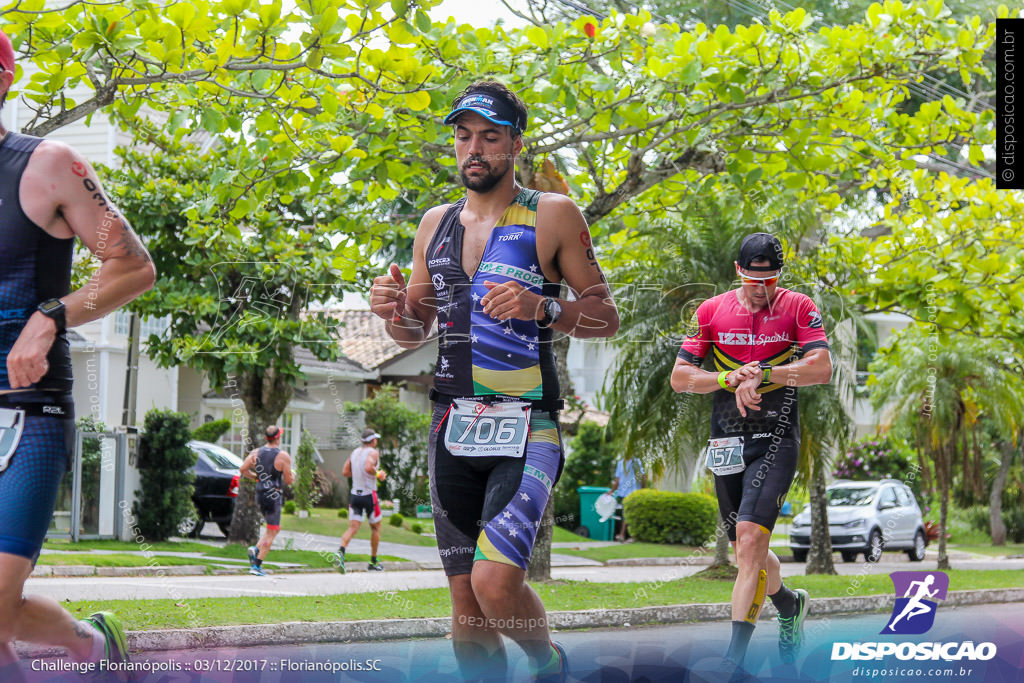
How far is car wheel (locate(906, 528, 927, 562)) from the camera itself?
23987 millimetres

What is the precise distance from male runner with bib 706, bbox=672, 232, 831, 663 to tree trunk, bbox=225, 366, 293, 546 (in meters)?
11.6

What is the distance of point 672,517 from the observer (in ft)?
80.6

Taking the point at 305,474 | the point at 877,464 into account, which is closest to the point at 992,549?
the point at 877,464

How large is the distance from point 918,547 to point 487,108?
73.0 feet

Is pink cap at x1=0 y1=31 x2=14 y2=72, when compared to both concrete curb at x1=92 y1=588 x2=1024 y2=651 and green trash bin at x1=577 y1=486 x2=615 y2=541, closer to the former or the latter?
concrete curb at x1=92 y1=588 x2=1024 y2=651

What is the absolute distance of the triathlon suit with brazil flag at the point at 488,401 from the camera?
4.00 metres

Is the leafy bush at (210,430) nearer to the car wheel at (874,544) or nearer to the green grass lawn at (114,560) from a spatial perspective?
the green grass lawn at (114,560)

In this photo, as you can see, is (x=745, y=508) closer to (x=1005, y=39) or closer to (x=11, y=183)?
(x=11, y=183)

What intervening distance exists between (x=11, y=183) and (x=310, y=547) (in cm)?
1626

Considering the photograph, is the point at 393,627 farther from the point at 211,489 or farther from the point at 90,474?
the point at 211,489

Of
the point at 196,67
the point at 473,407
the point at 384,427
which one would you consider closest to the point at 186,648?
the point at 196,67

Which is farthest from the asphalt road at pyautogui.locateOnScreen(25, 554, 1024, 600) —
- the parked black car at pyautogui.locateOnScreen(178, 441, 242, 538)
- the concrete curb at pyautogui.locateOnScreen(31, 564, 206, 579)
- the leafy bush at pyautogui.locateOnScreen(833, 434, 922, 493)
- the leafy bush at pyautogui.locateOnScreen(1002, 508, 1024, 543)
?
the leafy bush at pyautogui.locateOnScreen(1002, 508, 1024, 543)

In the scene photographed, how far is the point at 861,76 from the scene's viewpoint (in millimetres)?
9789

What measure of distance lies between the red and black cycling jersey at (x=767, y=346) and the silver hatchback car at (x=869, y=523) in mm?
17107
